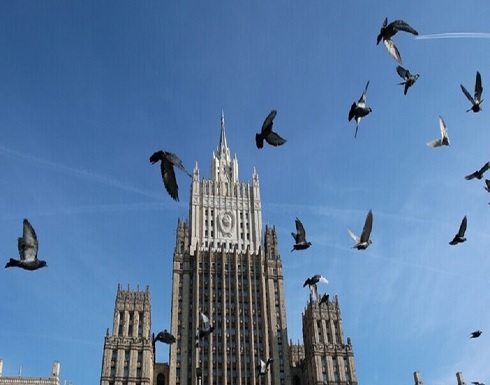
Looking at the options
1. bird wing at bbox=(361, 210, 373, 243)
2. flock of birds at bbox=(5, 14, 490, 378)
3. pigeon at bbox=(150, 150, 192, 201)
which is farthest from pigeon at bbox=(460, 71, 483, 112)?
pigeon at bbox=(150, 150, 192, 201)

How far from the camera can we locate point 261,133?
2605 cm

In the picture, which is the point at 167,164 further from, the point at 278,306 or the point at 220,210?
the point at 220,210

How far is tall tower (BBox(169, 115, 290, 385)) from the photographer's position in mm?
102688

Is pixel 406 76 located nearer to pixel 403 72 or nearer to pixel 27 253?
pixel 403 72

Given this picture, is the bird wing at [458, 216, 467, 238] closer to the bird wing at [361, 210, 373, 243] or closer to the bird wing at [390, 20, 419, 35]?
the bird wing at [361, 210, 373, 243]

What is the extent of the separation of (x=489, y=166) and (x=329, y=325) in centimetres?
8161

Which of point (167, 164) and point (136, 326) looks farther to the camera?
point (136, 326)

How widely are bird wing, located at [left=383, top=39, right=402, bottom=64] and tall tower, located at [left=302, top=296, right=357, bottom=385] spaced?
81.7 meters

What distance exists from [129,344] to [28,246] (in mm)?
79832

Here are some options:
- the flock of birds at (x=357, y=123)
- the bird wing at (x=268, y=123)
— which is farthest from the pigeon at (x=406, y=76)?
the bird wing at (x=268, y=123)

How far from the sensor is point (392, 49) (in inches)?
1051

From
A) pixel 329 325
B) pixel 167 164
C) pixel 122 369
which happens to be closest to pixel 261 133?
pixel 167 164

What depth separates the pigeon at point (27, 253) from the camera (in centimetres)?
2475

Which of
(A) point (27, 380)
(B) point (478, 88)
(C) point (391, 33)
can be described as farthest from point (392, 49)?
(A) point (27, 380)
